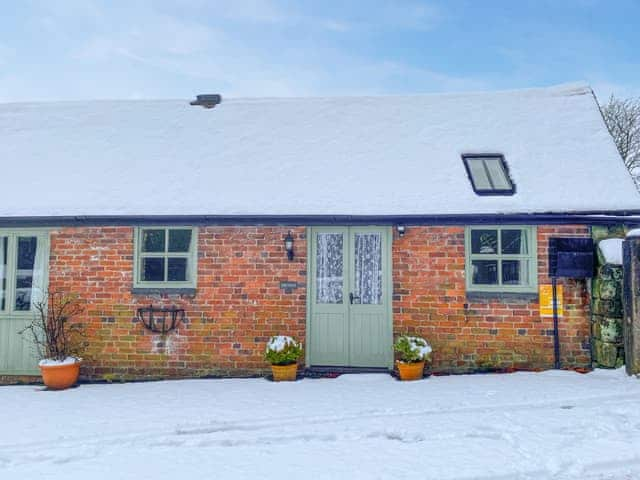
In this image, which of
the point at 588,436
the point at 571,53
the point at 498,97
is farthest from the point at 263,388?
the point at 571,53

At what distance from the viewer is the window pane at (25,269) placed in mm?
6578

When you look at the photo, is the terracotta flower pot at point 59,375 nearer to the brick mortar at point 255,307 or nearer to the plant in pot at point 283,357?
the brick mortar at point 255,307

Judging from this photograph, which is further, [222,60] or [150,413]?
[222,60]

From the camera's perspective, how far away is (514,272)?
6.34m

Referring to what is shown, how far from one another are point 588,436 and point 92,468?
4.30 m

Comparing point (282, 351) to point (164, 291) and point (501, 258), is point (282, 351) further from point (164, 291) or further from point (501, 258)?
point (501, 258)

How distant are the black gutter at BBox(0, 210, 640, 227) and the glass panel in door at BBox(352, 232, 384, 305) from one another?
357mm

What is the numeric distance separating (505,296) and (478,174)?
1942mm

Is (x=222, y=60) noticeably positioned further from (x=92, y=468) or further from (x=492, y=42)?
(x=92, y=468)

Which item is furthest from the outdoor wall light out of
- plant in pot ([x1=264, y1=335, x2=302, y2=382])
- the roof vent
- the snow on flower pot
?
the roof vent

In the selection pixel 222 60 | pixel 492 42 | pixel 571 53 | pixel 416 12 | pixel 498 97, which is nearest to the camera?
pixel 498 97

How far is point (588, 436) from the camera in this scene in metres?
3.94

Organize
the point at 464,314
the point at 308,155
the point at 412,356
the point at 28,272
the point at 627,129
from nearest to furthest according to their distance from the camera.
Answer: the point at 412,356 < the point at 464,314 < the point at 28,272 < the point at 308,155 < the point at 627,129

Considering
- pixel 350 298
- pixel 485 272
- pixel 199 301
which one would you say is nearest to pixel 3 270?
pixel 199 301
